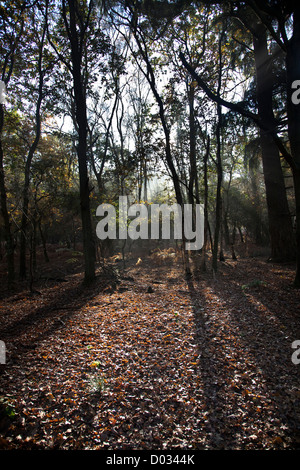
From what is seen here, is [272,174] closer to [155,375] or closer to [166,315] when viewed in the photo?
[166,315]

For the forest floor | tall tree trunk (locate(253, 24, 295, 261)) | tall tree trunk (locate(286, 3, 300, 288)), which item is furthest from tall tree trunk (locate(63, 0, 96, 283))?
tall tree trunk (locate(253, 24, 295, 261))

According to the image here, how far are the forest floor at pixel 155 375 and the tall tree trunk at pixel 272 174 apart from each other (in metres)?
4.15

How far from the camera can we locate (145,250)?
23391mm

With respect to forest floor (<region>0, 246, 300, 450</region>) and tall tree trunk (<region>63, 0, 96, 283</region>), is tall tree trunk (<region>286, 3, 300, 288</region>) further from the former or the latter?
tall tree trunk (<region>63, 0, 96, 283</region>)

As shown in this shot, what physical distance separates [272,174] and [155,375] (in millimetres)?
10690

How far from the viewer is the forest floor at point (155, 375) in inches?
104

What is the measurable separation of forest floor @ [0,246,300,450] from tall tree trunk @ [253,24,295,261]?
415 centimetres

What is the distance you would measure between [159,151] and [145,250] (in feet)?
43.9

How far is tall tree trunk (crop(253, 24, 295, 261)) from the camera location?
34.1ft

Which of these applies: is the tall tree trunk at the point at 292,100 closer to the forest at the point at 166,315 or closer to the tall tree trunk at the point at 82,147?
the forest at the point at 166,315

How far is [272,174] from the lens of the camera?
35.8 ft

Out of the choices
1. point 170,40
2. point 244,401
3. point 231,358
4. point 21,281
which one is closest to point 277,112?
point 170,40

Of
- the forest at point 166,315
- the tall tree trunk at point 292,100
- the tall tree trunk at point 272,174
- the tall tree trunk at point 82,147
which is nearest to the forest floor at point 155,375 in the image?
the forest at point 166,315
